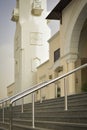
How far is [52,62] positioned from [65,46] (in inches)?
162

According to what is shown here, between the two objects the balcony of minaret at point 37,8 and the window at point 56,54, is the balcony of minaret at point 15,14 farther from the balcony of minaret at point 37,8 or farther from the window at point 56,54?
the window at point 56,54

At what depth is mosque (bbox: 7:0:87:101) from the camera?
18.8m

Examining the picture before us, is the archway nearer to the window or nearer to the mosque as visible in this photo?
the mosque

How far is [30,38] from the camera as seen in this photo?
31.2m

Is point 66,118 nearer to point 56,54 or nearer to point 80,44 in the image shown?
point 80,44

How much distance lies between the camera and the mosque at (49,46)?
1881 cm

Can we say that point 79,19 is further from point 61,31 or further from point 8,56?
point 8,56

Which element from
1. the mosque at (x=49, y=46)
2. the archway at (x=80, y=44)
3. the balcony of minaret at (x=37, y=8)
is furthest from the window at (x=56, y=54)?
the balcony of minaret at (x=37, y=8)

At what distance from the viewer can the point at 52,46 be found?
23422 millimetres

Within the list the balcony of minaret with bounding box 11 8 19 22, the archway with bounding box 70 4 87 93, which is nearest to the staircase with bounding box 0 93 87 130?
the archway with bounding box 70 4 87 93

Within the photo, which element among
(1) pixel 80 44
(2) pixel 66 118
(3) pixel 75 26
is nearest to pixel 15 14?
(1) pixel 80 44

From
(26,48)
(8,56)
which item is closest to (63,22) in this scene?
(26,48)

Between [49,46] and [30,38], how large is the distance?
722 cm

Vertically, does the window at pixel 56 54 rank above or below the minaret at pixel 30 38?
below
